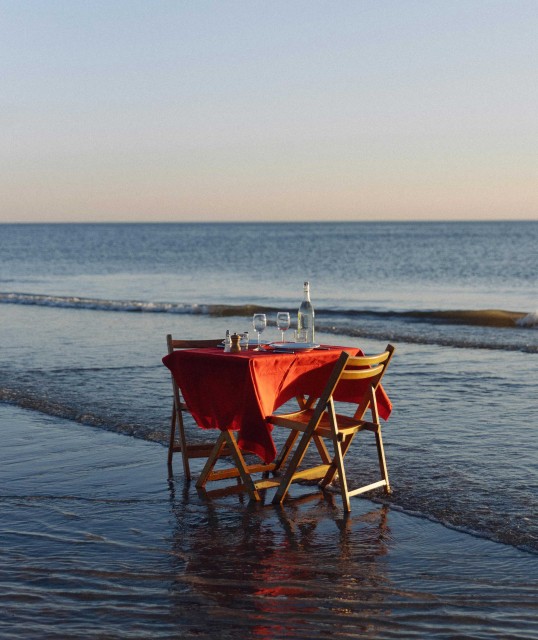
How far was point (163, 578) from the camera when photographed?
14.4 feet

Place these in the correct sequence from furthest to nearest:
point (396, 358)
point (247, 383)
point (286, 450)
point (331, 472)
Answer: point (396, 358), point (286, 450), point (331, 472), point (247, 383)

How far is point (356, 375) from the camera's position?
5.49m

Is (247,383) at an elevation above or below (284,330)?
below

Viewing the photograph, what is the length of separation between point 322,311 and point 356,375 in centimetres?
1702

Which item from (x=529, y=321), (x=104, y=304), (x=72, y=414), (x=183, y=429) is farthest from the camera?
(x=104, y=304)

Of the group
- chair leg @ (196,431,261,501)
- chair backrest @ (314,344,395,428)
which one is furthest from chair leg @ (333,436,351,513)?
chair leg @ (196,431,261,501)

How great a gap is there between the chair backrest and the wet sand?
27.1 inches

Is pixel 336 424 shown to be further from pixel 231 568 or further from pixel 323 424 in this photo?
pixel 231 568

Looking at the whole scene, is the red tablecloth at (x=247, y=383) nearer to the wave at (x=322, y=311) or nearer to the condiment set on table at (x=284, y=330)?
the condiment set on table at (x=284, y=330)

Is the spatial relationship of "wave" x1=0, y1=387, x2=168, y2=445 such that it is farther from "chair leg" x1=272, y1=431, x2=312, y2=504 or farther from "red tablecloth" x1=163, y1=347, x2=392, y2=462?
"chair leg" x1=272, y1=431, x2=312, y2=504

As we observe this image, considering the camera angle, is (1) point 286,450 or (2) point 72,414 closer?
(1) point 286,450

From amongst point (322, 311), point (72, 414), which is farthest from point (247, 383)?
point (322, 311)

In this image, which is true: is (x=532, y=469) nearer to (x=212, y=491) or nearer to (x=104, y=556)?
(x=212, y=491)

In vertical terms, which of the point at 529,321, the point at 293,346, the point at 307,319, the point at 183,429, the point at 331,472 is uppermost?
the point at 307,319
